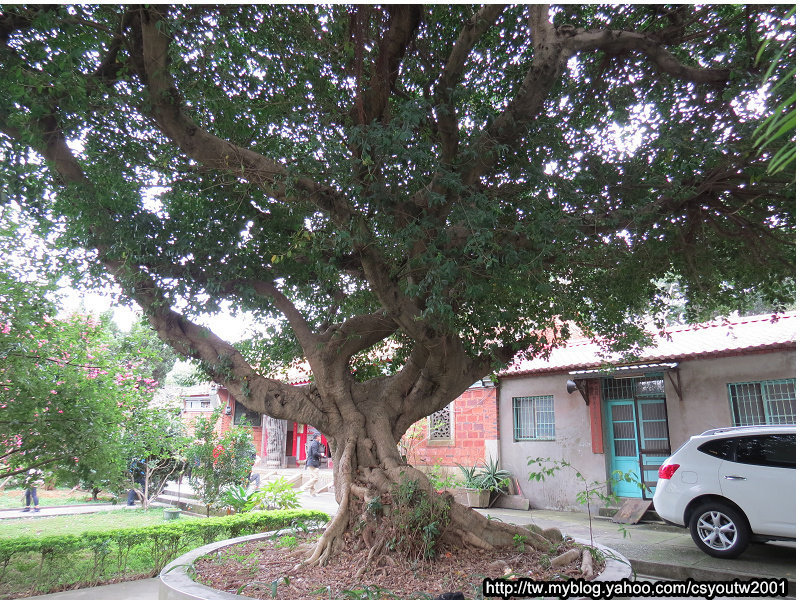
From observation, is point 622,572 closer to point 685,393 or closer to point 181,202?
point 181,202

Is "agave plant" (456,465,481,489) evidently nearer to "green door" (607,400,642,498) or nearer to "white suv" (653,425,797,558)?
"green door" (607,400,642,498)

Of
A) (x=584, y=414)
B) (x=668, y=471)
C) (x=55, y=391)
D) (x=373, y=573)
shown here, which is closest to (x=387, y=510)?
(x=373, y=573)

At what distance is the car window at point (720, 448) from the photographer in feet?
27.7

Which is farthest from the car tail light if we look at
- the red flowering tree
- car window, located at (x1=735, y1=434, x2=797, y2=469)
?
the red flowering tree

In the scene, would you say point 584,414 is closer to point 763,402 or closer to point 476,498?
point 476,498

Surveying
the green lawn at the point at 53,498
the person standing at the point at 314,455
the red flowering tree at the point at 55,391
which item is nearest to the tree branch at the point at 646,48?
the red flowering tree at the point at 55,391

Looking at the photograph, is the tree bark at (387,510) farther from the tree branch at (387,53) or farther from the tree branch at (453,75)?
the tree branch at (387,53)

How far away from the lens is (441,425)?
1716 centimetres

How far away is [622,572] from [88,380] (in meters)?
7.43

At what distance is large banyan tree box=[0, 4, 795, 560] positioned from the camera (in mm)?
5965

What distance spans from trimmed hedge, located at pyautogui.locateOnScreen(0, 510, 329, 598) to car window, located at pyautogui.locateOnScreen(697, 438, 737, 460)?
643 centimetres

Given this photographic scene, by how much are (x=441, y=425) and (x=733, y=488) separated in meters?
9.85

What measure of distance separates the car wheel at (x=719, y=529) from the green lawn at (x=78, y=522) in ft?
36.8

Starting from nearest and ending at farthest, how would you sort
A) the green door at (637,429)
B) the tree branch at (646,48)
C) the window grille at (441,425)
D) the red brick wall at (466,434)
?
the tree branch at (646,48), the green door at (637,429), the red brick wall at (466,434), the window grille at (441,425)
